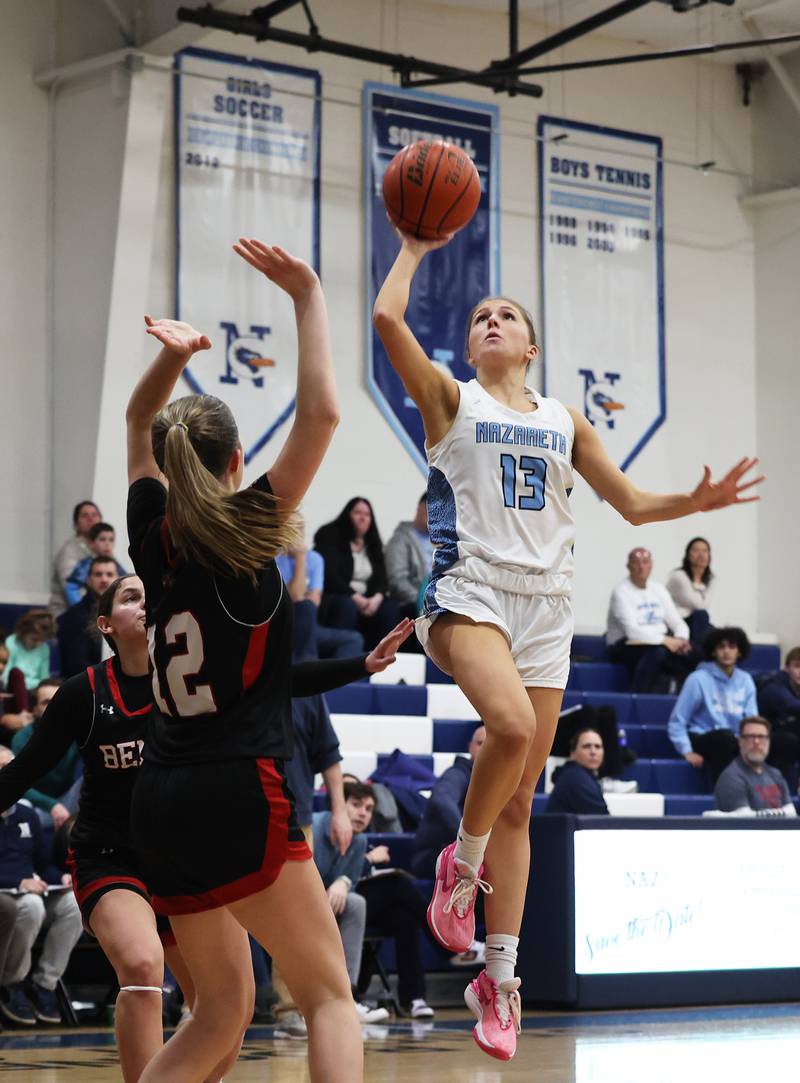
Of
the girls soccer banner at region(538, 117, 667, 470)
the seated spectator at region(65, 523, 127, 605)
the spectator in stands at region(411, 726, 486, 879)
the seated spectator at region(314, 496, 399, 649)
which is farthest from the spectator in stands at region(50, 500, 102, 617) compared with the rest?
the girls soccer banner at region(538, 117, 667, 470)

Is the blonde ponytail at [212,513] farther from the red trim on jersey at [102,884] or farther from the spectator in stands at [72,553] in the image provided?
the spectator in stands at [72,553]

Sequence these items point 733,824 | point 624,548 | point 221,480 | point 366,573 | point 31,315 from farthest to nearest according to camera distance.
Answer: point 624,548 < point 31,315 < point 366,573 < point 733,824 < point 221,480

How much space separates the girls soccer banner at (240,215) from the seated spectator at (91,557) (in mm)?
2668

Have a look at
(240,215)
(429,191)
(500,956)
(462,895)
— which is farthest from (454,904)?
(240,215)

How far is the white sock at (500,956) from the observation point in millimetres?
4652

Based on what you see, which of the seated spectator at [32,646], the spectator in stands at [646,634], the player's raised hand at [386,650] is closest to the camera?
the player's raised hand at [386,650]

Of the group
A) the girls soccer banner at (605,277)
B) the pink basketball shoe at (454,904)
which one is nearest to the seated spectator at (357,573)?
the girls soccer banner at (605,277)

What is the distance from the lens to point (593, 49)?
16891 millimetres

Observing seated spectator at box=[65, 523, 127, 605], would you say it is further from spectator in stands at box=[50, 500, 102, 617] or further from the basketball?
the basketball

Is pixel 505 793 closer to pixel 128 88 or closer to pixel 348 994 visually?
pixel 348 994

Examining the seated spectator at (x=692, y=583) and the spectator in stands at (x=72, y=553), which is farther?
the seated spectator at (x=692, y=583)

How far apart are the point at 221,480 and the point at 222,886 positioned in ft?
2.89

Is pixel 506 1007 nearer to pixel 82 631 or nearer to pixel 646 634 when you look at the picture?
pixel 82 631

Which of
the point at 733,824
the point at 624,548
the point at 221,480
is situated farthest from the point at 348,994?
the point at 624,548
